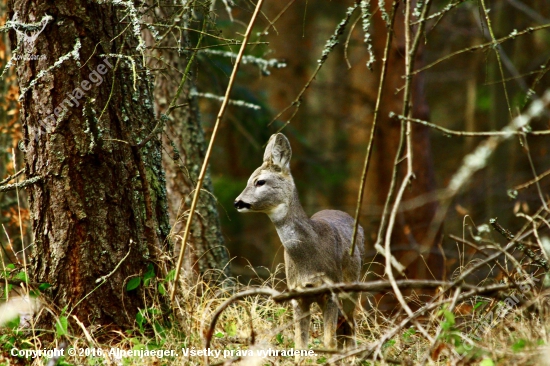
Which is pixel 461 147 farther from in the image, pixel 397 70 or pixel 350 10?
pixel 350 10

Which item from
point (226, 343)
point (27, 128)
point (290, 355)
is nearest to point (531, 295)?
point (290, 355)

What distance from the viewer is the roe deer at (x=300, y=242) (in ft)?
14.6

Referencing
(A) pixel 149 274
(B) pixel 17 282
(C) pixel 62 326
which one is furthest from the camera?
(A) pixel 149 274

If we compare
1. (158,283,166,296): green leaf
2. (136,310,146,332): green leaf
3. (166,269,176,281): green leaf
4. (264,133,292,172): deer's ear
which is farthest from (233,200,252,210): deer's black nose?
(136,310,146,332): green leaf

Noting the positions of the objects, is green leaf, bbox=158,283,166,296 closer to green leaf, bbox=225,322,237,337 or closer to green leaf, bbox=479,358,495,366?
green leaf, bbox=225,322,237,337

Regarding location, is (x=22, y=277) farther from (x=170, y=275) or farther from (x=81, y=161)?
(x=170, y=275)

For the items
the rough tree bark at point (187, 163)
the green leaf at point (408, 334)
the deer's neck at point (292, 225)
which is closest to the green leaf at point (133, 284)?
the deer's neck at point (292, 225)

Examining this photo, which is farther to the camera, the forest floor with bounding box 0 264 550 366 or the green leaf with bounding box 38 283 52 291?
the green leaf with bounding box 38 283 52 291

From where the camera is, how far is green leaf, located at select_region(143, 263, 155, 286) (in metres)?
4.38

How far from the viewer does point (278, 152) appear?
15.9ft

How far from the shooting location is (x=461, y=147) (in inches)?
737

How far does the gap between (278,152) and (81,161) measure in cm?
141

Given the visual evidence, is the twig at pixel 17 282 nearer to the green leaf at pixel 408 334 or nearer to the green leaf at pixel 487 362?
the green leaf at pixel 408 334

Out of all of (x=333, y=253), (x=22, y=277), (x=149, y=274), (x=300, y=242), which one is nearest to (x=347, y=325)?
(x=333, y=253)
